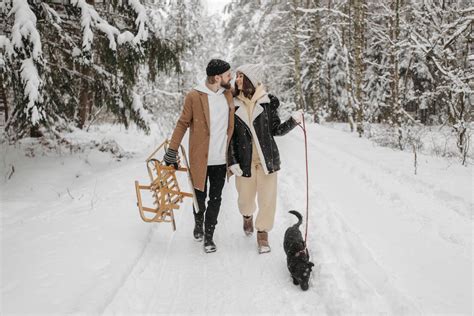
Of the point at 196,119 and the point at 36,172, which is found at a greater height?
the point at 196,119

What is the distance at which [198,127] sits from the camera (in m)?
3.82

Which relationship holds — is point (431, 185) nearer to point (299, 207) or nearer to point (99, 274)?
point (299, 207)

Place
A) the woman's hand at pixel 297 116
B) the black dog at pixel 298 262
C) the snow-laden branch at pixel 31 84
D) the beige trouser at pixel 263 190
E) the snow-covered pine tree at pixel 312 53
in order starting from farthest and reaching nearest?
the snow-covered pine tree at pixel 312 53
the snow-laden branch at pixel 31 84
the beige trouser at pixel 263 190
the woman's hand at pixel 297 116
the black dog at pixel 298 262

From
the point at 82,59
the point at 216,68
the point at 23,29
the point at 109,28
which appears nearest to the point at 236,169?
the point at 216,68

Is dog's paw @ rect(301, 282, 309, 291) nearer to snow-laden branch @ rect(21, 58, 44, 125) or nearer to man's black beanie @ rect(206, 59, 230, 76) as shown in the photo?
man's black beanie @ rect(206, 59, 230, 76)

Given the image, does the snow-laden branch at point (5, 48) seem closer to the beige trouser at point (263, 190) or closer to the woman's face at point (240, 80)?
the woman's face at point (240, 80)

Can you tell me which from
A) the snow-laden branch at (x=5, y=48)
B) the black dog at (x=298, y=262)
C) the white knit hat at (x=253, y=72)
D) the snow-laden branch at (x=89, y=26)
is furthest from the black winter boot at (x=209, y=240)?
the snow-laden branch at (x=89, y=26)

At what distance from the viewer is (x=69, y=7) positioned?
748 centimetres

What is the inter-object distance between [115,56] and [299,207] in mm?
5047

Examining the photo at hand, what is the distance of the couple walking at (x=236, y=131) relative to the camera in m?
3.77

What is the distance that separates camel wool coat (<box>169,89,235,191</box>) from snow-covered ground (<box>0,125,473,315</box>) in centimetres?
103

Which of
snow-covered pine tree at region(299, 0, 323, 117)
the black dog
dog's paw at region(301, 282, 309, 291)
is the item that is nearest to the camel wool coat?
the black dog

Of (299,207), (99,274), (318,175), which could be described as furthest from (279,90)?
(99,274)

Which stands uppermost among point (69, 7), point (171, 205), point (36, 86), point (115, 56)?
point (69, 7)
